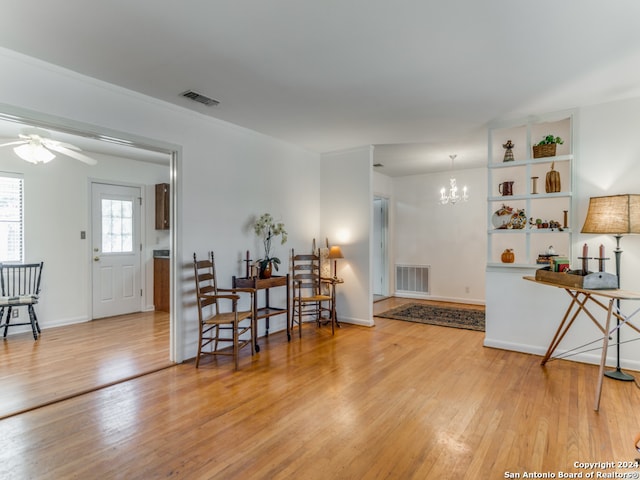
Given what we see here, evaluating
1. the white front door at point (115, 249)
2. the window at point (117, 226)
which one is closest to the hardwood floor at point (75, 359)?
the white front door at point (115, 249)

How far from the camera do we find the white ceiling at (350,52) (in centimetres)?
207

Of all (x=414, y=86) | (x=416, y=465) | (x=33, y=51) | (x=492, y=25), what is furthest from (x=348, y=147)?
(x=416, y=465)

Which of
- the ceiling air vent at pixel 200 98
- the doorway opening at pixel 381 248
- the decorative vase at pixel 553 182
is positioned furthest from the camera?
the doorway opening at pixel 381 248

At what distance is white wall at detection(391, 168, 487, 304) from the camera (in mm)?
6582

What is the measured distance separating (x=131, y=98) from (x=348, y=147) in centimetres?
287

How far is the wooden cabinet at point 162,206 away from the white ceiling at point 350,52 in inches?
105

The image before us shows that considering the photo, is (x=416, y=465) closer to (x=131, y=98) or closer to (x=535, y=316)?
(x=535, y=316)

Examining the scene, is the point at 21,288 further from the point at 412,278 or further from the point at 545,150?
the point at 545,150

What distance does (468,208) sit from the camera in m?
6.67

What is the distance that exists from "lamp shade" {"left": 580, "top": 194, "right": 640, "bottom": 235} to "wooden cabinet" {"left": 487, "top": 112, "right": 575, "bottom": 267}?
39 centimetres

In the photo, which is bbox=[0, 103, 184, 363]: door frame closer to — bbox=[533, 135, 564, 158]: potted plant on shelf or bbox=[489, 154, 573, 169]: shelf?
bbox=[489, 154, 573, 169]: shelf

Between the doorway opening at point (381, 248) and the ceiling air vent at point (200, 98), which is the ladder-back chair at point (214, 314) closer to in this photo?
the ceiling air vent at point (200, 98)

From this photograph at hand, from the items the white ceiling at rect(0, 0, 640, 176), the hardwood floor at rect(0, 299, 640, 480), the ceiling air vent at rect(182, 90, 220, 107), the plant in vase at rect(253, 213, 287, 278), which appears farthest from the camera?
the plant in vase at rect(253, 213, 287, 278)

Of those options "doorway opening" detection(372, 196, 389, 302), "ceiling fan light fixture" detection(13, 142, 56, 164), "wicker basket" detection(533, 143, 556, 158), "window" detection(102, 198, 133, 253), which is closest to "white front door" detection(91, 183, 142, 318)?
"window" detection(102, 198, 133, 253)
